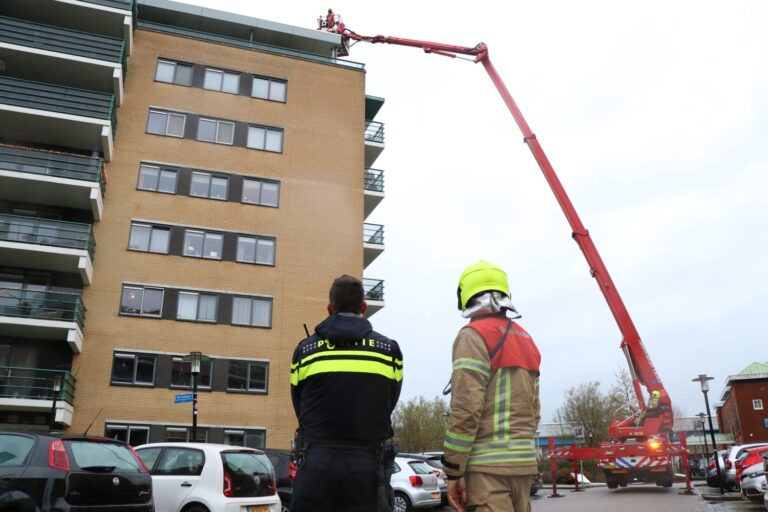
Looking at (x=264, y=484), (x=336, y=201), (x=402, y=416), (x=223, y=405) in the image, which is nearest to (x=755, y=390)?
(x=402, y=416)

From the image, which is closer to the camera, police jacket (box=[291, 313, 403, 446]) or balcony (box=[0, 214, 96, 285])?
police jacket (box=[291, 313, 403, 446])

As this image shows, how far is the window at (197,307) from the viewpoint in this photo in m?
27.1

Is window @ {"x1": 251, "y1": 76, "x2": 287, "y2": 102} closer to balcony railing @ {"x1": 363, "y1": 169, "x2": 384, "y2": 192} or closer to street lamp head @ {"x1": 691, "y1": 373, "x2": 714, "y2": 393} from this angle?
balcony railing @ {"x1": 363, "y1": 169, "x2": 384, "y2": 192}

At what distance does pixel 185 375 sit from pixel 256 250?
627cm

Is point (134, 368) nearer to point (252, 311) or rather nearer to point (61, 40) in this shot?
point (252, 311)

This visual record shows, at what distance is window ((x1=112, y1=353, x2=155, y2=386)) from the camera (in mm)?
25438

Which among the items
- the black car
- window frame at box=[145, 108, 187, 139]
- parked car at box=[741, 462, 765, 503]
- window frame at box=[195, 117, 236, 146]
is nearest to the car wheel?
parked car at box=[741, 462, 765, 503]

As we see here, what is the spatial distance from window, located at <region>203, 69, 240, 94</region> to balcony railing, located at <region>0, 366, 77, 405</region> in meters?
15.0

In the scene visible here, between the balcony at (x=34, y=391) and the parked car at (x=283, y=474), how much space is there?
12.7m

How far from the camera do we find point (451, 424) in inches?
144

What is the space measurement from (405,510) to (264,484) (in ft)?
15.6

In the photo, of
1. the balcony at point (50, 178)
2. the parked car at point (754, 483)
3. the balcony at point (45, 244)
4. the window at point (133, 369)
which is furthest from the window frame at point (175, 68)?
the parked car at point (754, 483)

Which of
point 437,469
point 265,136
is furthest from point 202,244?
point 437,469

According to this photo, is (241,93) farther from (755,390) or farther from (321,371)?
(755,390)
